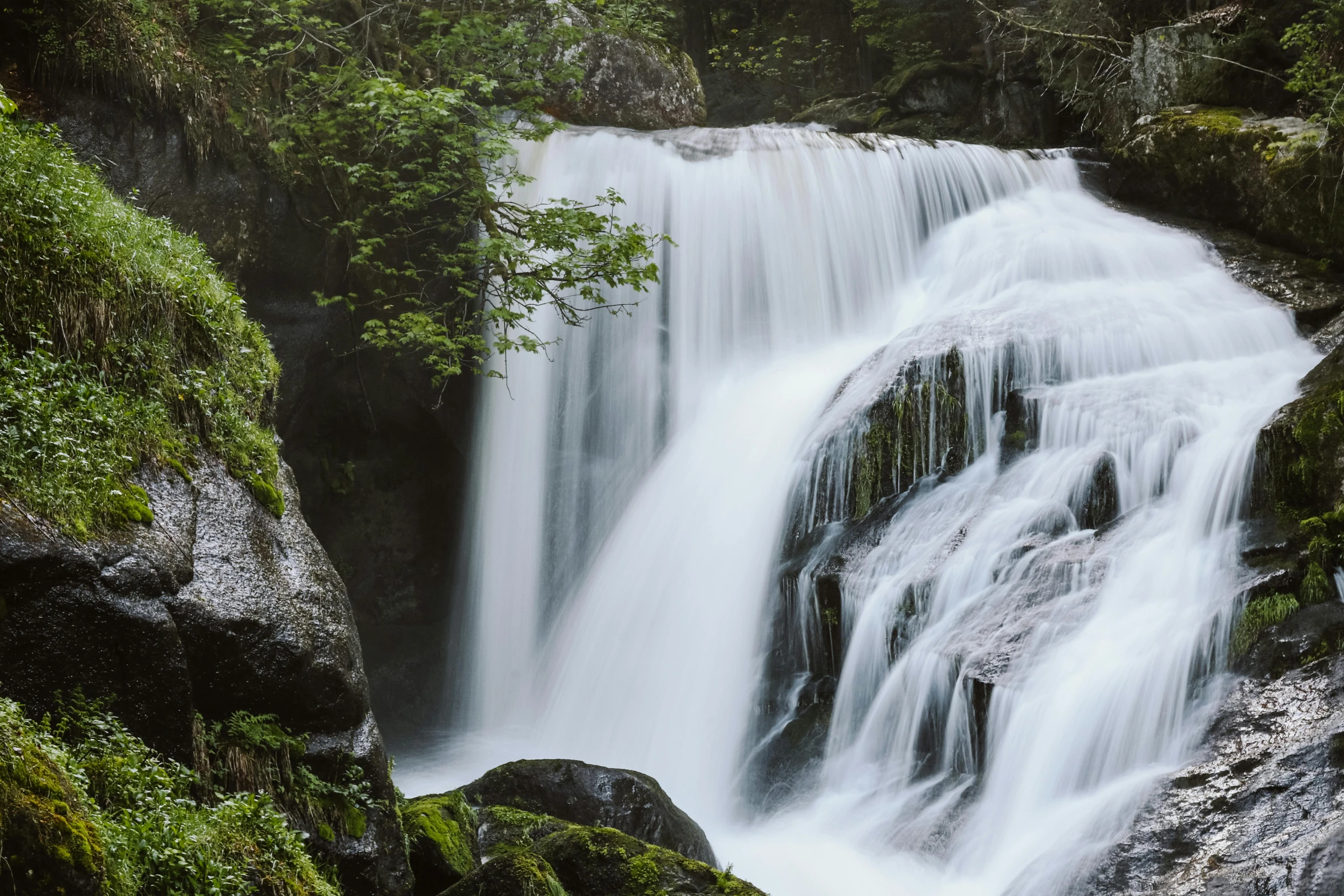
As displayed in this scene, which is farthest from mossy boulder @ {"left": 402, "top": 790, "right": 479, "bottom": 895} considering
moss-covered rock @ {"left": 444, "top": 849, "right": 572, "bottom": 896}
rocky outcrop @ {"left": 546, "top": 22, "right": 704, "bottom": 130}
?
rocky outcrop @ {"left": 546, "top": 22, "right": 704, "bottom": 130}

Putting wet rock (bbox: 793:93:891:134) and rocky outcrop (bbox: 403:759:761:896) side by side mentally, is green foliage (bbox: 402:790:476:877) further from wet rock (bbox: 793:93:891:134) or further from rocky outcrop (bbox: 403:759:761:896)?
wet rock (bbox: 793:93:891:134)

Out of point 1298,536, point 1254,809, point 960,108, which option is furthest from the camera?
point 960,108

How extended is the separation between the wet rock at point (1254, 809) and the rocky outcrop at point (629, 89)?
36.5 ft

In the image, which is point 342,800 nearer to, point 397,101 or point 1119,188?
point 397,101

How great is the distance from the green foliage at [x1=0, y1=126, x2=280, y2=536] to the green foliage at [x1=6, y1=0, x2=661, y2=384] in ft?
9.82

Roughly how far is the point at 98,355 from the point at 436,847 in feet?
9.62

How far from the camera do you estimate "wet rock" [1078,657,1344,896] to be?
4.56 metres

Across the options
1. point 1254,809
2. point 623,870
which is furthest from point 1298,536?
point 623,870

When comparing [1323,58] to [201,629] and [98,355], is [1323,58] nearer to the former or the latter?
[98,355]

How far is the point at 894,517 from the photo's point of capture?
870cm

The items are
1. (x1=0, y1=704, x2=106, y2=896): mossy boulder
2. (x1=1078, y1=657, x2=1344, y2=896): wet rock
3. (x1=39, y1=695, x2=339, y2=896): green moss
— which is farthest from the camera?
(x1=1078, y1=657, x2=1344, y2=896): wet rock

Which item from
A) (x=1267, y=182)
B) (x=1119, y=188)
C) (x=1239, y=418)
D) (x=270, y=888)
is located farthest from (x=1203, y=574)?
(x=1119, y=188)

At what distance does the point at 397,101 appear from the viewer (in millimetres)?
8406

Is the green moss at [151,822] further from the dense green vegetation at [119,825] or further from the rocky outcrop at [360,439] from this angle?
the rocky outcrop at [360,439]
